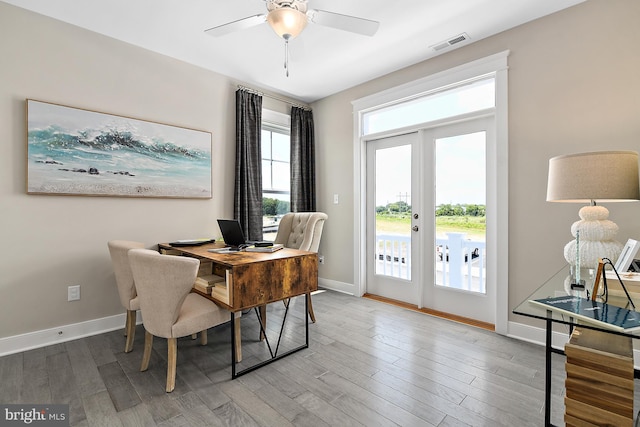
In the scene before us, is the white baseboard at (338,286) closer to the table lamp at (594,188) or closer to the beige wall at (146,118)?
the beige wall at (146,118)

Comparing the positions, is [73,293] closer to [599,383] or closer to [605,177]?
[599,383]

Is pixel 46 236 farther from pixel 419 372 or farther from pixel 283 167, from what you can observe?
pixel 419 372

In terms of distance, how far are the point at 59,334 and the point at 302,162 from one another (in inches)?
125

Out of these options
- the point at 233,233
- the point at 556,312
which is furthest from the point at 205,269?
the point at 556,312

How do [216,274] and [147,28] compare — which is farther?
[147,28]

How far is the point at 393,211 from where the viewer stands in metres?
3.72

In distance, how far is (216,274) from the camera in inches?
97.6

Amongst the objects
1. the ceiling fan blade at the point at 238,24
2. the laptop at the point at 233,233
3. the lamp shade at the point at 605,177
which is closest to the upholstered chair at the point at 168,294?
the laptop at the point at 233,233

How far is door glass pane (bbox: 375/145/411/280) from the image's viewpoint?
3.58 meters

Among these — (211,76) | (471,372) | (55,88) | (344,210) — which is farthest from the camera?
(344,210)

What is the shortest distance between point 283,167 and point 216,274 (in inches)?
87.4

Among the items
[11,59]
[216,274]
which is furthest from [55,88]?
[216,274]

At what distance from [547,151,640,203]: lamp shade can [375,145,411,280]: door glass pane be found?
186cm

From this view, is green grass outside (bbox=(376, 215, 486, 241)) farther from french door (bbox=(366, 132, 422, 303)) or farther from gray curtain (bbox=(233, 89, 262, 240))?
gray curtain (bbox=(233, 89, 262, 240))
